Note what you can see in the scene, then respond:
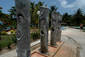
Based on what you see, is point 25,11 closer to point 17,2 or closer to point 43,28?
point 17,2

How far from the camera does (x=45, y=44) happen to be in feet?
11.5

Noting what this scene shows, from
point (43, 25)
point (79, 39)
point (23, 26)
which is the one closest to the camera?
point (23, 26)

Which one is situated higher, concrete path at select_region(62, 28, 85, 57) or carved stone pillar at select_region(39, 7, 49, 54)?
carved stone pillar at select_region(39, 7, 49, 54)

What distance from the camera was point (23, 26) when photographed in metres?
2.04

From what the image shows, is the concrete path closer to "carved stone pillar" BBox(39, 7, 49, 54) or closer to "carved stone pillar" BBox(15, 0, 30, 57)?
"carved stone pillar" BBox(39, 7, 49, 54)

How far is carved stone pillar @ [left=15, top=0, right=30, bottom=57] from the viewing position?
1975 millimetres

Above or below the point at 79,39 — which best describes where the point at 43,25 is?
above

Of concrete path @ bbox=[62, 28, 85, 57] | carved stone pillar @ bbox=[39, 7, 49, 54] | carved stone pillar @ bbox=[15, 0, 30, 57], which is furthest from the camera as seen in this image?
concrete path @ bbox=[62, 28, 85, 57]

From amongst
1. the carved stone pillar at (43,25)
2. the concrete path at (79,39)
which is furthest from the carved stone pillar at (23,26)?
the concrete path at (79,39)

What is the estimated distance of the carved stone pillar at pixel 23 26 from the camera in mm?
1975

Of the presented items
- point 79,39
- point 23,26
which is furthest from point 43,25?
point 79,39

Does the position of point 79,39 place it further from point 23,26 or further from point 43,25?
point 23,26

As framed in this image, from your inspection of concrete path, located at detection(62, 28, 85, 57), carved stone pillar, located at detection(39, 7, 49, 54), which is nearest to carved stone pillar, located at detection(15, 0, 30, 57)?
carved stone pillar, located at detection(39, 7, 49, 54)

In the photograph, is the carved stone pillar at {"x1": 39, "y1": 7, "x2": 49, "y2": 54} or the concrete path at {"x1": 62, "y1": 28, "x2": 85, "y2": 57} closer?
the carved stone pillar at {"x1": 39, "y1": 7, "x2": 49, "y2": 54}
